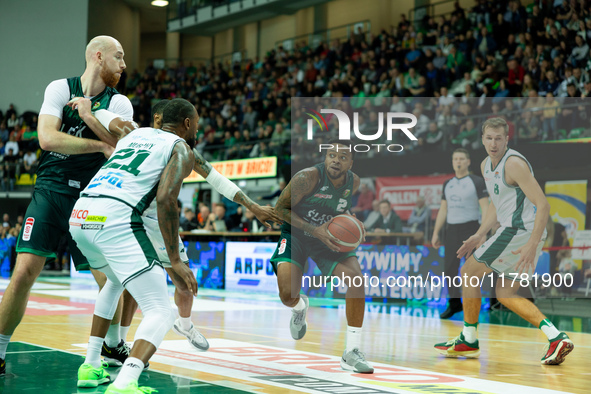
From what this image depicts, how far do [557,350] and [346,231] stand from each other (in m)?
2.07

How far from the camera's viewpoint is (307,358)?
5992mm

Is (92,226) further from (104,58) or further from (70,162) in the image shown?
(104,58)

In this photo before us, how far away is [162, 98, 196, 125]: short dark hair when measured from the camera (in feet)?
13.9

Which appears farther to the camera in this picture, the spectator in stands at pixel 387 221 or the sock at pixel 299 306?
the spectator in stands at pixel 387 221

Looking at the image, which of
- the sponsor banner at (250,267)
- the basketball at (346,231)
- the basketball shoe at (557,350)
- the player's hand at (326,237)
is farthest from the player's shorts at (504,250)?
the sponsor banner at (250,267)

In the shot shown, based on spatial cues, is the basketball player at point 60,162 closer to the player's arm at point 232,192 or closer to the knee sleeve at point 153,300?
the player's arm at point 232,192

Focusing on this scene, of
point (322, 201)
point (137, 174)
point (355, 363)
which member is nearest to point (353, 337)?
point (355, 363)

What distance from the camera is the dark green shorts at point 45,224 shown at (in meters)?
4.70

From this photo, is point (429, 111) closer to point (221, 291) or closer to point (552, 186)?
point (552, 186)

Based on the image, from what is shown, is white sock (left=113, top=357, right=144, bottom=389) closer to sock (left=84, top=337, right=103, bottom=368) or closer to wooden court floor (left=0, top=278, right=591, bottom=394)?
wooden court floor (left=0, top=278, right=591, bottom=394)

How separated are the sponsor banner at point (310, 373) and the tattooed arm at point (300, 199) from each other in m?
1.02

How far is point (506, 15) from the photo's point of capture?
17.5 m

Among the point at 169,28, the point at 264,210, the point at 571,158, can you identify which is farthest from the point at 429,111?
the point at 169,28

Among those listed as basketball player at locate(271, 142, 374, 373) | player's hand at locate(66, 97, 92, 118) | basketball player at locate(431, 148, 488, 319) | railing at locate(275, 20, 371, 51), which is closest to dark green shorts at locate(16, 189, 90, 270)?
player's hand at locate(66, 97, 92, 118)
